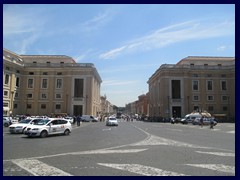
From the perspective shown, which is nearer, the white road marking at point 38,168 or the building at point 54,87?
the white road marking at point 38,168

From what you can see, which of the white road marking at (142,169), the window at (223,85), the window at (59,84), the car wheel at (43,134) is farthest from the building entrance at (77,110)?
the white road marking at (142,169)

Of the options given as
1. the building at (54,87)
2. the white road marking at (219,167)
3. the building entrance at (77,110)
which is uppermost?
the building at (54,87)

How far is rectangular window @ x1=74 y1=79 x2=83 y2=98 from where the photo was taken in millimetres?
82688

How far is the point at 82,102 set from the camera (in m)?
81.3

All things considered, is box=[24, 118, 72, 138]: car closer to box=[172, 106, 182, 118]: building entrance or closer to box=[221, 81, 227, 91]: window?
box=[172, 106, 182, 118]: building entrance

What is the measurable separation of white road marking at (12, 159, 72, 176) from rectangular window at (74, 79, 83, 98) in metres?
72.8

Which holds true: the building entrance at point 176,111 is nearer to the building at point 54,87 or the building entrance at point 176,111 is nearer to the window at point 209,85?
the window at point 209,85

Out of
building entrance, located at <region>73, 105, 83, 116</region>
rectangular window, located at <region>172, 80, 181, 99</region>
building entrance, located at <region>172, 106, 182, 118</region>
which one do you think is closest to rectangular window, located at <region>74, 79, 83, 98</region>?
building entrance, located at <region>73, 105, 83, 116</region>

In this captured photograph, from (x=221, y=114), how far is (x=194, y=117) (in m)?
21.8

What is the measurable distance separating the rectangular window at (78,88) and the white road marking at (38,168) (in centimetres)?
7285

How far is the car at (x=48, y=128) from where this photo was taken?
835 inches

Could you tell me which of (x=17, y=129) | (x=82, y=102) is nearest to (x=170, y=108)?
(x=82, y=102)

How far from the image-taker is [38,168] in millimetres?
8961

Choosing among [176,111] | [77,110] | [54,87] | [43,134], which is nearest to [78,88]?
[77,110]
